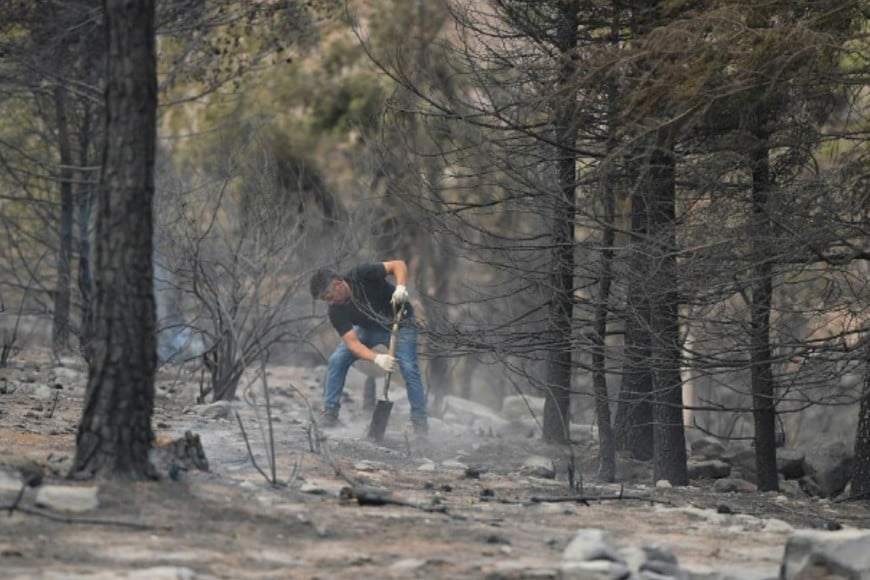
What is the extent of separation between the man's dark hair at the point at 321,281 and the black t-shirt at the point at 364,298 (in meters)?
0.18

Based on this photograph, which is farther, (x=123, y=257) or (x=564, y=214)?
(x=564, y=214)

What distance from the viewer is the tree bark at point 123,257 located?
781 cm

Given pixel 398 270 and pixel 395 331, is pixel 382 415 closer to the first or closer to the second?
pixel 395 331

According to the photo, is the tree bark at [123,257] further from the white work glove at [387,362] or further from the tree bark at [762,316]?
the white work glove at [387,362]

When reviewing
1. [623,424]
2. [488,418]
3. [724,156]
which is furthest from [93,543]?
[488,418]

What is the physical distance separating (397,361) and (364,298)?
650 mm

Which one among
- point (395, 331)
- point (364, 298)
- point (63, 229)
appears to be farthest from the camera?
point (63, 229)

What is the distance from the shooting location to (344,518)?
7.98 metres

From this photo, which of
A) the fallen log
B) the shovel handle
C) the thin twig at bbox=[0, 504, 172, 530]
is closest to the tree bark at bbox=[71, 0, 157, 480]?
the thin twig at bbox=[0, 504, 172, 530]

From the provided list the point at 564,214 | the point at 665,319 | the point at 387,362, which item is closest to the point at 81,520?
the point at 665,319

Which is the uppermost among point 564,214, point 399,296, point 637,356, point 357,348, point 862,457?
point 564,214

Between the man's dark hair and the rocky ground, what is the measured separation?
1.70 m

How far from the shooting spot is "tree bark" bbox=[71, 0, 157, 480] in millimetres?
7812

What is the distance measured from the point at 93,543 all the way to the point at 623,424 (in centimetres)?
830
